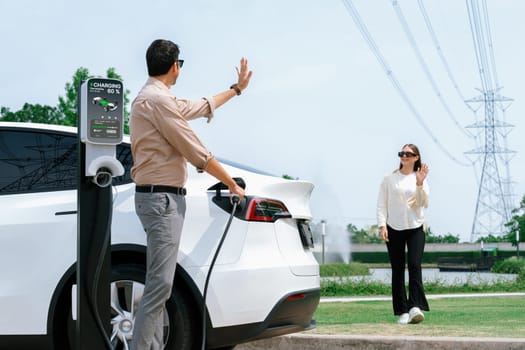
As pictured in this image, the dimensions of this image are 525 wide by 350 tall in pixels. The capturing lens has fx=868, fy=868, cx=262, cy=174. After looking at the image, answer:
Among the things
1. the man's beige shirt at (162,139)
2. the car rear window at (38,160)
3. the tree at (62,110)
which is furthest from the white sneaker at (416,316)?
the tree at (62,110)

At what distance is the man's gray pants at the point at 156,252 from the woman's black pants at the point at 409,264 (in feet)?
15.8

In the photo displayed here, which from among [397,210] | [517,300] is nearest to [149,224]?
[397,210]

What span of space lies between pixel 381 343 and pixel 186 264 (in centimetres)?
228

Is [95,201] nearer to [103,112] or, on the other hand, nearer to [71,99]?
[103,112]

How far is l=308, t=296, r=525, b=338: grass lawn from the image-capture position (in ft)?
26.2

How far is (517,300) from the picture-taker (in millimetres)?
14344

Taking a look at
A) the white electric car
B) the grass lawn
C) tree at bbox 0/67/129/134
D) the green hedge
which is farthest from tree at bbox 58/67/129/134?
the white electric car

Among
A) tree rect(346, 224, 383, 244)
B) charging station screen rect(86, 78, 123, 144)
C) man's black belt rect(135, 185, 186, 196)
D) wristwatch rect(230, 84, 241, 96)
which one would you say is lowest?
tree rect(346, 224, 383, 244)

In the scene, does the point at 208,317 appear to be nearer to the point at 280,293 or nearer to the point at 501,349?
the point at 280,293

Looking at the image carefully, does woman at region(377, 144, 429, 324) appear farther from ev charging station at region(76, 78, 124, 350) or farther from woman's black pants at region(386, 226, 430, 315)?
ev charging station at region(76, 78, 124, 350)

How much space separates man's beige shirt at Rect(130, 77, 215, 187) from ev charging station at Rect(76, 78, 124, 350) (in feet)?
0.39

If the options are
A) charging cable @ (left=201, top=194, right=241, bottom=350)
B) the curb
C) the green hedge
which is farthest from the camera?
the green hedge

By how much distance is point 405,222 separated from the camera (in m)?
9.51

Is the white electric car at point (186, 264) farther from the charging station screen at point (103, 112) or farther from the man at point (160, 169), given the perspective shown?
the charging station screen at point (103, 112)
